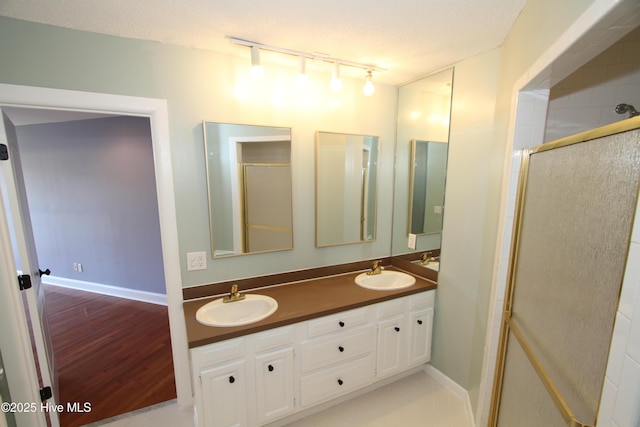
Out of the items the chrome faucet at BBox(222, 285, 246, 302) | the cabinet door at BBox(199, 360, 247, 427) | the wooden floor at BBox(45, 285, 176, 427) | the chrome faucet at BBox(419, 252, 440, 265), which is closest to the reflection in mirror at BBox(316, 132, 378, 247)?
the chrome faucet at BBox(419, 252, 440, 265)

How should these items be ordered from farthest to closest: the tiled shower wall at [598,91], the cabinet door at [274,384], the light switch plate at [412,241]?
1. the light switch plate at [412,241]
2. the cabinet door at [274,384]
3. the tiled shower wall at [598,91]

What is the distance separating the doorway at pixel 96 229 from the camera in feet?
9.30

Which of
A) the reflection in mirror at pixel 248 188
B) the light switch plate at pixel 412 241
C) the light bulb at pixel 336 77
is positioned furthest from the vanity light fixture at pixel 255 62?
the light switch plate at pixel 412 241

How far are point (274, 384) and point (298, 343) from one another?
0.28m

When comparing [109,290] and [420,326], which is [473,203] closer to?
[420,326]

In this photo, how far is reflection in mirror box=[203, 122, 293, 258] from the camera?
1.82m

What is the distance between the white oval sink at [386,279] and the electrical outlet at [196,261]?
1221mm

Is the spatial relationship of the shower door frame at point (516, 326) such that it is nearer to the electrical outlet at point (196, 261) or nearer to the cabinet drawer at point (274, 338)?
the cabinet drawer at point (274, 338)

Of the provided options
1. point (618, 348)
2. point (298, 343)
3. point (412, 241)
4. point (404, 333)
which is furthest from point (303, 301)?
point (618, 348)

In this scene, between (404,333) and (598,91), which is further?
(404,333)

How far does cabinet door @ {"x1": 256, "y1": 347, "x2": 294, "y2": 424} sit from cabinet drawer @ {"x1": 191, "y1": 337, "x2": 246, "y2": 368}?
0.46ft

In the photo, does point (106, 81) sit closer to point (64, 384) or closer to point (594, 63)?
point (64, 384)

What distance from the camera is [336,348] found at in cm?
179

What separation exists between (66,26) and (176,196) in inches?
41.4
